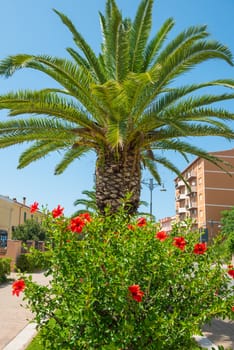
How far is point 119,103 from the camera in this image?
677 centimetres

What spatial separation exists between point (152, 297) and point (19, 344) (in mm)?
3313

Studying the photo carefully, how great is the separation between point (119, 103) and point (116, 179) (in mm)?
2048

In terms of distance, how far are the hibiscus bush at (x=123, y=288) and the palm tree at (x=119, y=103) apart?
9.66ft

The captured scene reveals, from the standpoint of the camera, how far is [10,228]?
4141 centimetres

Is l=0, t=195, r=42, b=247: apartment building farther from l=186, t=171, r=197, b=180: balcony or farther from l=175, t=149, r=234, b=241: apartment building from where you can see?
l=186, t=171, r=197, b=180: balcony

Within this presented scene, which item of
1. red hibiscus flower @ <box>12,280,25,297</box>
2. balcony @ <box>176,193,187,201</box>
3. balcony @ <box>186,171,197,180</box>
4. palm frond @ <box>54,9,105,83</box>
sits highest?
balcony @ <box>186,171,197,180</box>

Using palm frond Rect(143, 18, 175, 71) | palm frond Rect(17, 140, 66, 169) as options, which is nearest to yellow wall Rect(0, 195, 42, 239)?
palm frond Rect(17, 140, 66, 169)

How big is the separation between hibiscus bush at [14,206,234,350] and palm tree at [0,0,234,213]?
294cm

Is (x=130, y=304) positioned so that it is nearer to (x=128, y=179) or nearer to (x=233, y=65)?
(x=128, y=179)

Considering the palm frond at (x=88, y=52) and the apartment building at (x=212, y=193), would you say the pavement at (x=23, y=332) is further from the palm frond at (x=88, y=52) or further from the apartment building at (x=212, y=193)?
the apartment building at (x=212, y=193)

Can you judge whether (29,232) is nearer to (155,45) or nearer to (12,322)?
(12,322)

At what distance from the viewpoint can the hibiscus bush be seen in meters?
3.62

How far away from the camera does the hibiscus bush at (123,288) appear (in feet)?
11.9

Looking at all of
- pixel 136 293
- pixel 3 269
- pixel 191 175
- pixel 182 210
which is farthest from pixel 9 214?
pixel 136 293
